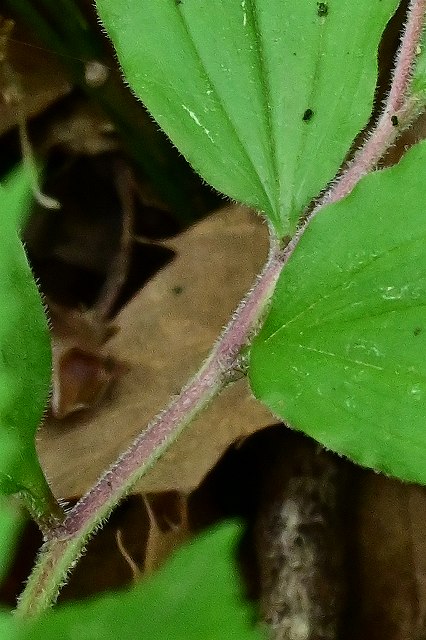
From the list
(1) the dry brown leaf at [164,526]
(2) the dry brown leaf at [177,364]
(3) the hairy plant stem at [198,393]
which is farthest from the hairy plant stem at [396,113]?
(1) the dry brown leaf at [164,526]

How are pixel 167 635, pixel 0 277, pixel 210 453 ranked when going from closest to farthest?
pixel 167 635 < pixel 0 277 < pixel 210 453

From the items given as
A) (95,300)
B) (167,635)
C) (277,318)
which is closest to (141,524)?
(95,300)

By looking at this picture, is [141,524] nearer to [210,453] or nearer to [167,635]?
[210,453]

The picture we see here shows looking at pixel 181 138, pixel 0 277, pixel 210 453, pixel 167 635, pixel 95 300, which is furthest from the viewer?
pixel 95 300

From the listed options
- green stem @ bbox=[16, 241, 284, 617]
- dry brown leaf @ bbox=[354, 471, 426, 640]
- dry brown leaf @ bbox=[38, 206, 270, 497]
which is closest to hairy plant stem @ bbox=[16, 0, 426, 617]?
green stem @ bbox=[16, 241, 284, 617]

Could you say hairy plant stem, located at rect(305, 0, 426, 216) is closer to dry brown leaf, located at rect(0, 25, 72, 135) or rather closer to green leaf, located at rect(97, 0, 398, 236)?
green leaf, located at rect(97, 0, 398, 236)

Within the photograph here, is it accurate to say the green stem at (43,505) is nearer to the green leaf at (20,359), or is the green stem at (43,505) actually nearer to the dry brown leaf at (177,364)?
the green leaf at (20,359)

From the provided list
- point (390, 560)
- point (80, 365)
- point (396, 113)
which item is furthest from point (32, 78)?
point (390, 560)
